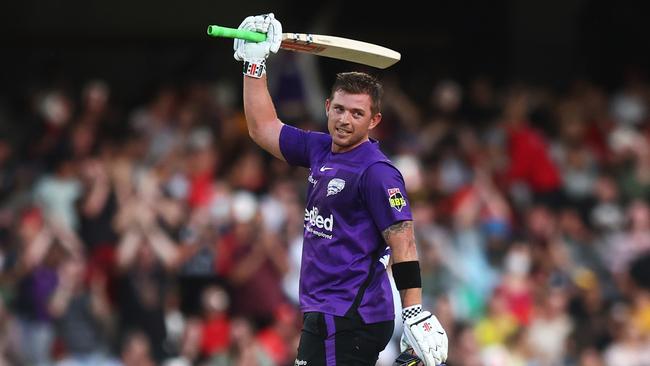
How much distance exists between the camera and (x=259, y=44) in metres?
6.99

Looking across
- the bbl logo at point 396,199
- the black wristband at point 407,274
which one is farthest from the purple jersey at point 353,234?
the black wristband at point 407,274

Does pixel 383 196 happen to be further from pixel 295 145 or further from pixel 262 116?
pixel 262 116

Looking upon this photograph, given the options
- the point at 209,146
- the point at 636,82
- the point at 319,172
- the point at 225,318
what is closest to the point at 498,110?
the point at 636,82

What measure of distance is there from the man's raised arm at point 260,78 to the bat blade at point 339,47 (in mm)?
119

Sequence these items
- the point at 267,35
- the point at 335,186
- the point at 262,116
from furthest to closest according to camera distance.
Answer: the point at 262,116
the point at 267,35
the point at 335,186

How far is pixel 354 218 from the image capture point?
666 cm

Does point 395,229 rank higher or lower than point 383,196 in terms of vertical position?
lower

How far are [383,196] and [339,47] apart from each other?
39.9 inches

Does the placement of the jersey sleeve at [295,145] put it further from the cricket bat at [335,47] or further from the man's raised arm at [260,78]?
the cricket bat at [335,47]

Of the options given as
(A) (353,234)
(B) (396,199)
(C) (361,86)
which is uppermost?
(C) (361,86)

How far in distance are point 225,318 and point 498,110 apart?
5.36 meters

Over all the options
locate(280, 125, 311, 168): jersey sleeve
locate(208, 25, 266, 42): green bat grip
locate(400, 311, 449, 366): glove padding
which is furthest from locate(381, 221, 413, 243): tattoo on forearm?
locate(208, 25, 266, 42): green bat grip

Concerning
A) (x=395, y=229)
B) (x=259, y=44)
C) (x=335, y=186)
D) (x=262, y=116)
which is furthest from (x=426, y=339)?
(x=259, y=44)

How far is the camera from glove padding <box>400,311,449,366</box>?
642 centimetres
